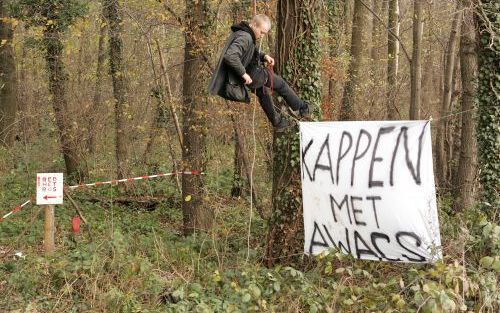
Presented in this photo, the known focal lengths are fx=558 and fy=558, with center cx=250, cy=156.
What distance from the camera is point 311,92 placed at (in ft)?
21.9

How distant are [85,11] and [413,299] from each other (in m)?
10.6

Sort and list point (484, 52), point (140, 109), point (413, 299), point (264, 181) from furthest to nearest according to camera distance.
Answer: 1. point (140, 109)
2. point (264, 181)
3. point (484, 52)
4. point (413, 299)

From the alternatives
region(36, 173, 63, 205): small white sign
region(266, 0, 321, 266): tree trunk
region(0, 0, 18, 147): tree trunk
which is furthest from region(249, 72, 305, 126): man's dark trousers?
region(0, 0, 18, 147): tree trunk

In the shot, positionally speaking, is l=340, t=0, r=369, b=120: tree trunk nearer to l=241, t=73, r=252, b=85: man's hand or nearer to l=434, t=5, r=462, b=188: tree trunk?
l=434, t=5, r=462, b=188: tree trunk

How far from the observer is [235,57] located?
584cm

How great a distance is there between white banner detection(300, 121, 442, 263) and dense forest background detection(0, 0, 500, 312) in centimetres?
28

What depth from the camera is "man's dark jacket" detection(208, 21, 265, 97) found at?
584 cm

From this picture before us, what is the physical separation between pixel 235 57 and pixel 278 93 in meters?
0.92

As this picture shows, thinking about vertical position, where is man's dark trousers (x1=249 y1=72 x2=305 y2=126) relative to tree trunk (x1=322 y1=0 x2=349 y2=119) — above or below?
below

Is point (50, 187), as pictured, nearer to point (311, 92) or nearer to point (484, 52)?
point (311, 92)

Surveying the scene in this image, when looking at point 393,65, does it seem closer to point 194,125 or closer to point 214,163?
point 214,163

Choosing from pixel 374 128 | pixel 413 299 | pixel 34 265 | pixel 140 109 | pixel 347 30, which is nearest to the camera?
pixel 413 299

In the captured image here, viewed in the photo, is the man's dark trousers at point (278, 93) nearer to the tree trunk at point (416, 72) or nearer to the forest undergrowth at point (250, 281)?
the forest undergrowth at point (250, 281)

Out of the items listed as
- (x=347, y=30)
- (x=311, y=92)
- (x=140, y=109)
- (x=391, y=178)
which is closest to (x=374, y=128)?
(x=391, y=178)
